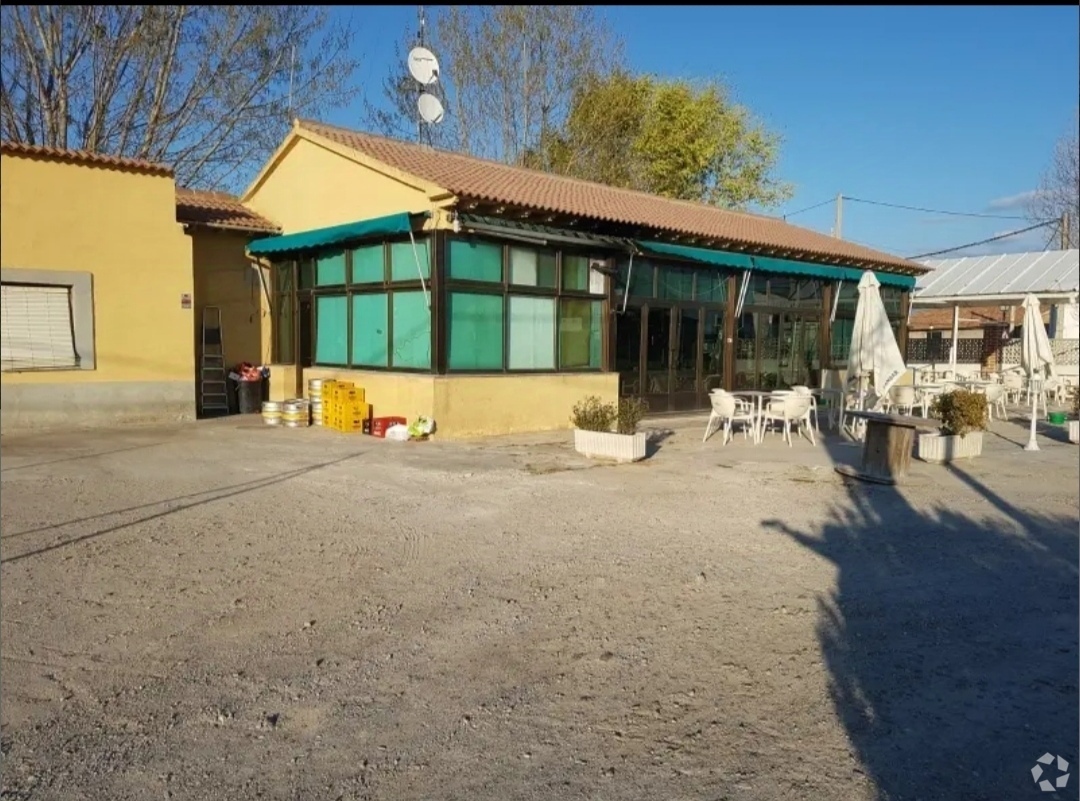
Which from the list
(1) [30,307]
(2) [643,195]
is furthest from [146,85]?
(2) [643,195]

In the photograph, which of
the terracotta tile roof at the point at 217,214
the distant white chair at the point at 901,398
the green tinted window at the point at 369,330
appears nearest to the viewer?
the green tinted window at the point at 369,330

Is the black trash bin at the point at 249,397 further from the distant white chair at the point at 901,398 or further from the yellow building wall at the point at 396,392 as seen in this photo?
the distant white chair at the point at 901,398

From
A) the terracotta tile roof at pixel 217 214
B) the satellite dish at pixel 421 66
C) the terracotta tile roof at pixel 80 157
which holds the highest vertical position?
the satellite dish at pixel 421 66

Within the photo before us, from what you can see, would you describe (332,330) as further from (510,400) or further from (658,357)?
(658,357)

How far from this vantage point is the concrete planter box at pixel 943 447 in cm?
1028

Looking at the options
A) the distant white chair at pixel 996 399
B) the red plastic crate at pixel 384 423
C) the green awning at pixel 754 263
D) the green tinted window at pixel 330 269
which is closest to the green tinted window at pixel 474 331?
the red plastic crate at pixel 384 423

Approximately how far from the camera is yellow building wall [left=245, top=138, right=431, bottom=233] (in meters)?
12.7

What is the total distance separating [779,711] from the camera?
3.47 metres

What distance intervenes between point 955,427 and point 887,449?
1903 millimetres

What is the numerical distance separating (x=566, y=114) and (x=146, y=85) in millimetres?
13157

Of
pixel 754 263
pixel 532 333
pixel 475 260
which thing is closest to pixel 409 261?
pixel 475 260

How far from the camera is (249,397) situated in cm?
1565
